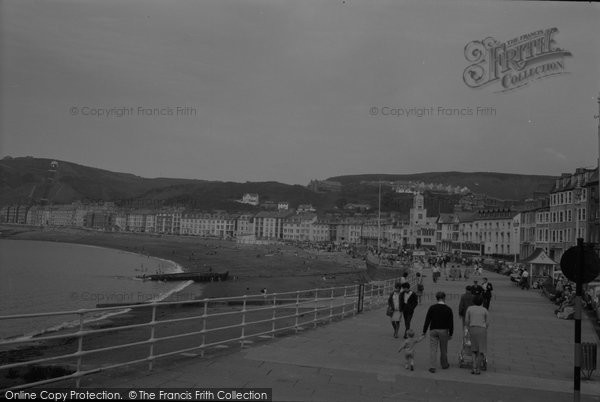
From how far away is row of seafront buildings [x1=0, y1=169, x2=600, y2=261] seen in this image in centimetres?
5075

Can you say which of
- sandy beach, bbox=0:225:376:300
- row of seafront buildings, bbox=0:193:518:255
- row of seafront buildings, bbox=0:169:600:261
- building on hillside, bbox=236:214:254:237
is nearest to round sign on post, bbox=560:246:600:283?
row of seafront buildings, bbox=0:169:600:261

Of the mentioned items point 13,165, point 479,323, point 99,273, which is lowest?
point 99,273

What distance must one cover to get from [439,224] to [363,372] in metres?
110

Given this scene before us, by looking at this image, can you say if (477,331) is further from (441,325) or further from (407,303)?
(407,303)

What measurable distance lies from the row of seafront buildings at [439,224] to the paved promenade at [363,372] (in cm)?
2667

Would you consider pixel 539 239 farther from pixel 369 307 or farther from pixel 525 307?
pixel 369 307

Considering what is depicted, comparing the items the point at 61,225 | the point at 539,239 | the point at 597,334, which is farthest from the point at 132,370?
the point at 61,225

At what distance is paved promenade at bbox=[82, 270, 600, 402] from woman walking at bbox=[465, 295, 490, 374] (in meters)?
0.25

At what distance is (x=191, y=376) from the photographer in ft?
24.3

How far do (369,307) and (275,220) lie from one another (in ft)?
538

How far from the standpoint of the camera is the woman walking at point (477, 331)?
30.4 ft

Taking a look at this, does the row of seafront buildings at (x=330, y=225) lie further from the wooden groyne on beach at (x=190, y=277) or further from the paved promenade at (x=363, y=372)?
the paved promenade at (x=363, y=372)

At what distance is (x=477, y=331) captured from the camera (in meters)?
9.53

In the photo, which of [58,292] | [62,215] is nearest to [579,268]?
[58,292]
